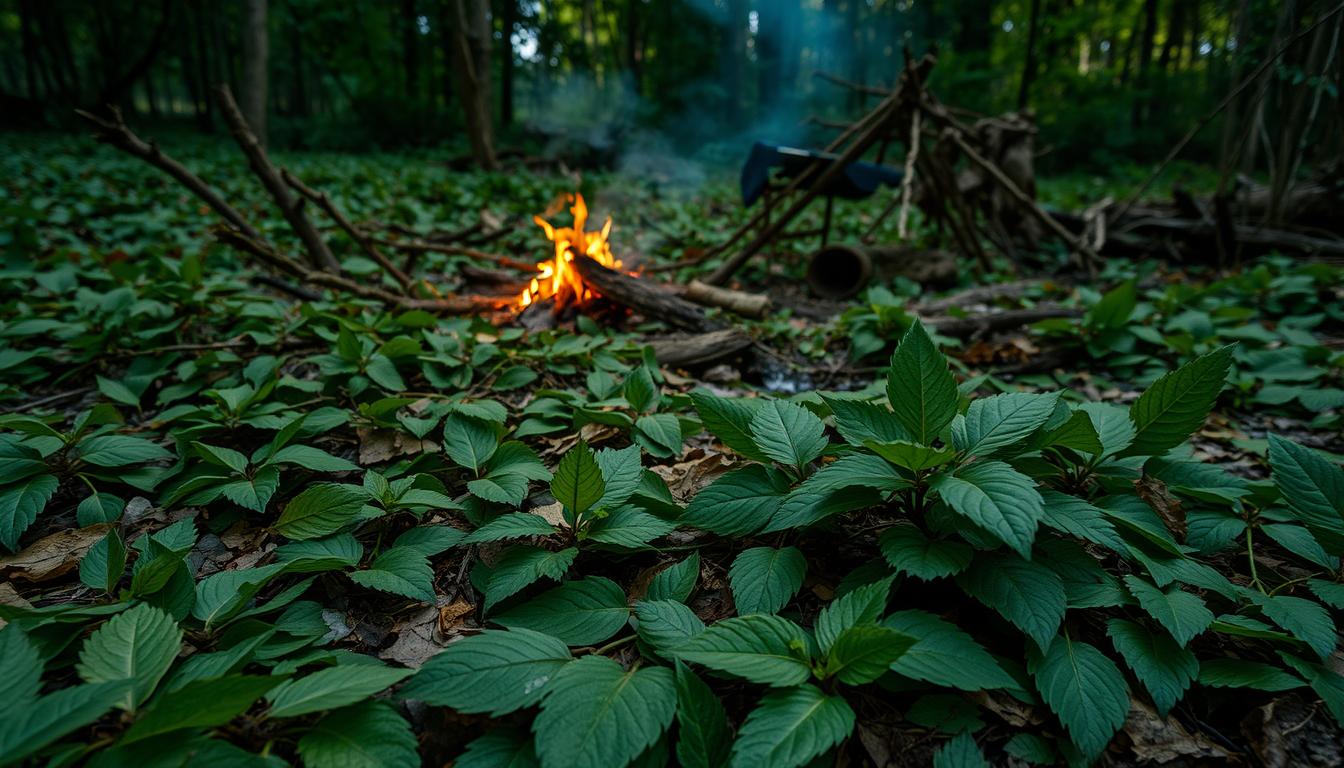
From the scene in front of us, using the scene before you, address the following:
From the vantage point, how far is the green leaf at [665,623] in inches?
50.9

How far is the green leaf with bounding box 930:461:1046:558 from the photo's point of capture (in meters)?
1.15

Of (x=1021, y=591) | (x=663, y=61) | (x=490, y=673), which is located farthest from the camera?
(x=663, y=61)

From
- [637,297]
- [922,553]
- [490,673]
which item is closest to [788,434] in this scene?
[922,553]

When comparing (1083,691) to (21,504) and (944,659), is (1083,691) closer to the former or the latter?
(944,659)

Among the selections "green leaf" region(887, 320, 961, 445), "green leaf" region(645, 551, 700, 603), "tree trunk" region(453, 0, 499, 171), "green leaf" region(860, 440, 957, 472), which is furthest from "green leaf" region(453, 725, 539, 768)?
"tree trunk" region(453, 0, 499, 171)

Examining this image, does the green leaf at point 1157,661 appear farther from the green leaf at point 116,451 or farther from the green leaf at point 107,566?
the green leaf at point 116,451

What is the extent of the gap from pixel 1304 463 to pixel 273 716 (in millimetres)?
2443

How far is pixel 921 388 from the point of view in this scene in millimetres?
1484

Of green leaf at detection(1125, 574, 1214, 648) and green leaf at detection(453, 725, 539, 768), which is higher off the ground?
green leaf at detection(1125, 574, 1214, 648)

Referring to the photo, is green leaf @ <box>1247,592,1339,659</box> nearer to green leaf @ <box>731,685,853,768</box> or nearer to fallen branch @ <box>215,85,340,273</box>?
green leaf @ <box>731,685,853,768</box>

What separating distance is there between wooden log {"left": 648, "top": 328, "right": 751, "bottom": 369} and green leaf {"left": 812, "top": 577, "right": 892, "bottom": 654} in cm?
219

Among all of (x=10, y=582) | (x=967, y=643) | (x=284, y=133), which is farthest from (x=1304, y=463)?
(x=284, y=133)

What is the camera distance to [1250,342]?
3.77 m

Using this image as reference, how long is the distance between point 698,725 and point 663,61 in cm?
3253
